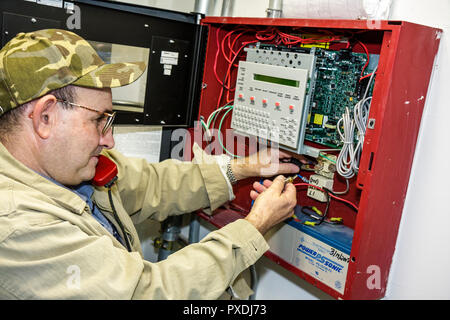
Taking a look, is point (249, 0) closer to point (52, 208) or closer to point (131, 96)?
point (131, 96)

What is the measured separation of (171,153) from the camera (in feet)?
5.76

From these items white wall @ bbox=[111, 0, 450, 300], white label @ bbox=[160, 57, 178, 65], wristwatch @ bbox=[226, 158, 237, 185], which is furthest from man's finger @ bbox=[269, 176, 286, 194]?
white label @ bbox=[160, 57, 178, 65]

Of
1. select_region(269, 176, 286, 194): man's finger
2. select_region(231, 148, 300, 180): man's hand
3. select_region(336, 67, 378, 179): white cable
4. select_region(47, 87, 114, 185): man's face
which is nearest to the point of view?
select_region(47, 87, 114, 185): man's face

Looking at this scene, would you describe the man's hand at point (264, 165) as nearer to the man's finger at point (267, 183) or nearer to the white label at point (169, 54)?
the man's finger at point (267, 183)

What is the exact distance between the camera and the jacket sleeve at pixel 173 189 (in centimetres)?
142

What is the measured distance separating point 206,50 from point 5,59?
77cm

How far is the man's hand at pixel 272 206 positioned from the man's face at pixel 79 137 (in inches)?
17.4

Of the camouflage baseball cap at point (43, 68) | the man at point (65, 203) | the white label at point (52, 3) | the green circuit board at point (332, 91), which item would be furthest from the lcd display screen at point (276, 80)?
the white label at point (52, 3)

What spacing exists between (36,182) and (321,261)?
77 centimetres

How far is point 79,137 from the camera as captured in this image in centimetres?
101

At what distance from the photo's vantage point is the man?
2.89 feet

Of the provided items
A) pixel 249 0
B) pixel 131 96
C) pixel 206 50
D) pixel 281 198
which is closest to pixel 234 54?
pixel 206 50

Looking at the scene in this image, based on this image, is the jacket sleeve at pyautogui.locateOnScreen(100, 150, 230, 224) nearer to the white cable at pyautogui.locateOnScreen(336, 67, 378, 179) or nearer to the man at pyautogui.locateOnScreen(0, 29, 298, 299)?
the man at pyautogui.locateOnScreen(0, 29, 298, 299)

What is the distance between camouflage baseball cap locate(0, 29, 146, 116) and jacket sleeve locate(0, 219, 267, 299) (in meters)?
0.30
